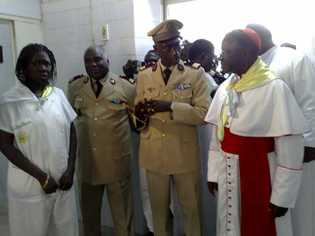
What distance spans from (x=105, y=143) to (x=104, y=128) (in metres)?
0.10

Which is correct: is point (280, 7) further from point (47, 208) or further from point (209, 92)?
point (47, 208)

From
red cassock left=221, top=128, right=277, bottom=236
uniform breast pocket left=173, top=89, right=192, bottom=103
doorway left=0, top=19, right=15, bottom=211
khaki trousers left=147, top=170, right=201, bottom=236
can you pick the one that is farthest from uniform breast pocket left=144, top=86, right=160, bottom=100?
doorway left=0, top=19, right=15, bottom=211

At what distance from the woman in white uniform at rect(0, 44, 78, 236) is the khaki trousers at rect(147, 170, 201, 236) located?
0.51 m

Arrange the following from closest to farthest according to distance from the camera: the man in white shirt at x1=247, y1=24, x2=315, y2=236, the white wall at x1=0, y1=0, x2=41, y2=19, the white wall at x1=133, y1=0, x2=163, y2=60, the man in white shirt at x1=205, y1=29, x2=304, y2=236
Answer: the man in white shirt at x1=205, y1=29, x2=304, y2=236 → the man in white shirt at x1=247, y1=24, x2=315, y2=236 → the white wall at x1=133, y1=0, x2=163, y2=60 → the white wall at x1=0, y1=0, x2=41, y2=19

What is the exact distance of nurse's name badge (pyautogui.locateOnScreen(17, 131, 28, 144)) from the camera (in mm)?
2048

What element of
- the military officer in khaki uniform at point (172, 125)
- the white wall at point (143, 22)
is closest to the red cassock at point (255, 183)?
the military officer in khaki uniform at point (172, 125)

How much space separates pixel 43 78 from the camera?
2133 millimetres

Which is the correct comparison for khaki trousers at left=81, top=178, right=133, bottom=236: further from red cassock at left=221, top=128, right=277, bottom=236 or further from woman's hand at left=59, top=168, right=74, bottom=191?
red cassock at left=221, top=128, right=277, bottom=236

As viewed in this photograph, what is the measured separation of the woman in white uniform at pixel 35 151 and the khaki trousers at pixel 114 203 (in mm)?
488

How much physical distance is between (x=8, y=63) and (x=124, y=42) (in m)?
1.08

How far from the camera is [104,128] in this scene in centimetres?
257

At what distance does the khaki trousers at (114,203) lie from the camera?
105 inches

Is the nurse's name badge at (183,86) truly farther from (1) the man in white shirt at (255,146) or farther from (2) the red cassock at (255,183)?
(2) the red cassock at (255,183)

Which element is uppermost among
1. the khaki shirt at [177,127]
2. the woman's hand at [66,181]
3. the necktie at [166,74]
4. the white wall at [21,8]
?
the white wall at [21,8]
